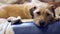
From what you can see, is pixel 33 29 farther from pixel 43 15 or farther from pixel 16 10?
pixel 16 10

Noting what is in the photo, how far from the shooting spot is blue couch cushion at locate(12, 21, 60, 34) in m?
1.42

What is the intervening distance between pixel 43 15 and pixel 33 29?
25 centimetres

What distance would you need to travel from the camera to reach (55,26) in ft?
4.74

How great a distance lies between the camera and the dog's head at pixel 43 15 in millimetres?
1504

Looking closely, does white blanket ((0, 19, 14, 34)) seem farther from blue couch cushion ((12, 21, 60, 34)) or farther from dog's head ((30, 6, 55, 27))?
dog's head ((30, 6, 55, 27))

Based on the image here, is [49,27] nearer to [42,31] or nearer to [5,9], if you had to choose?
[42,31]

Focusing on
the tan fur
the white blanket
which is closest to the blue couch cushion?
the white blanket

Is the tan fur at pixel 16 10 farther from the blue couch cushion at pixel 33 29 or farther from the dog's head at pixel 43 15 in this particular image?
the blue couch cushion at pixel 33 29

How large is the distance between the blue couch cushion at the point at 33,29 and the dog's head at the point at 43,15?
2.6 inches

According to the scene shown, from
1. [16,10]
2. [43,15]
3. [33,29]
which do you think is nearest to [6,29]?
[33,29]

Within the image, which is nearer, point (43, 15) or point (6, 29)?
point (6, 29)

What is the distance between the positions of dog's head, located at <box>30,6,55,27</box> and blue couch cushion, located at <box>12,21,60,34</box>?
0.22ft

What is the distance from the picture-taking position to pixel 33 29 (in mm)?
1424

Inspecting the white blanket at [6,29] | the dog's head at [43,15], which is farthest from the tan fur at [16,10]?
the white blanket at [6,29]
